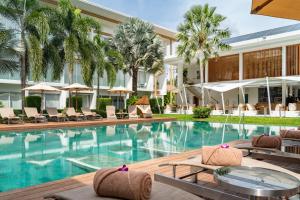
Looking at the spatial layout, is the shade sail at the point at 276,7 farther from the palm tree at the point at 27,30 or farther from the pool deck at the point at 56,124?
the palm tree at the point at 27,30

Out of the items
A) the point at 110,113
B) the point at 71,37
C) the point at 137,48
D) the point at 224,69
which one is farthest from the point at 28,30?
the point at 224,69

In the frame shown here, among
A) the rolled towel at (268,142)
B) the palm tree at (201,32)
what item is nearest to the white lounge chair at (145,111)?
the palm tree at (201,32)

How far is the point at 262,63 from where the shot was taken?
27.9m

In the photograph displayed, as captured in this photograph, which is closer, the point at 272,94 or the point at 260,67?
the point at 260,67

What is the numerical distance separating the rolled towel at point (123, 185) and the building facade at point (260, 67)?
73.3 feet

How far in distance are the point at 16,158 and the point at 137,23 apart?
2057 centimetres

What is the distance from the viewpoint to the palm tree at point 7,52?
17.5m

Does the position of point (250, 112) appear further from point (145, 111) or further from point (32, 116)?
point (32, 116)

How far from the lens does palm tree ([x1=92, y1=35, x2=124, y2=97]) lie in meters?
22.8

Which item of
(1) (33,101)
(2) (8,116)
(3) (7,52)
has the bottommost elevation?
(2) (8,116)

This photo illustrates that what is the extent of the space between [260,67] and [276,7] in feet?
82.5

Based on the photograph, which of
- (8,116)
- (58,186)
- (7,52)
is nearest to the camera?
(58,186)

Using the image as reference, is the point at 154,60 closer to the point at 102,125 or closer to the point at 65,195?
the point at 102,125

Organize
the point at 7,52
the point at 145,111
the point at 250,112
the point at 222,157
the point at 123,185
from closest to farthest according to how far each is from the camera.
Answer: the point at 123,185
the point at 222,157
the point at 7,52
the point at 145,111
the point at 250,112
